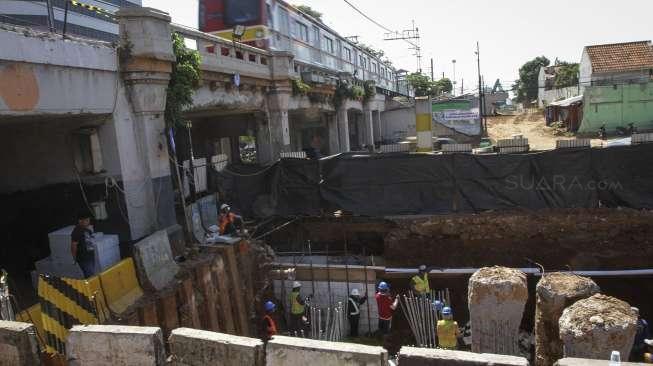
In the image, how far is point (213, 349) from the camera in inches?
158

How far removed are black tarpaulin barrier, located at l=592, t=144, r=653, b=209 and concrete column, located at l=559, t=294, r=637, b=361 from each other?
7.93 m

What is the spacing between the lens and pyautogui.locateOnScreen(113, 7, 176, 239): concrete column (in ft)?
29.2

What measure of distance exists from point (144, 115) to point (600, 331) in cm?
828

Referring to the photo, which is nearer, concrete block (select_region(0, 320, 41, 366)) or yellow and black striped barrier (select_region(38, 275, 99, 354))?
concrete block (select_region(0, 320, 41, 366))

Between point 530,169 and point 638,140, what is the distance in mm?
2829

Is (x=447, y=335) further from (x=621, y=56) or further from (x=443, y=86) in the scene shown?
(x=443, y=86)

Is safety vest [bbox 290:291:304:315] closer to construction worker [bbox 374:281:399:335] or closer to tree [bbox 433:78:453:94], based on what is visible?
construction worker [bbox 374:281:399:335]

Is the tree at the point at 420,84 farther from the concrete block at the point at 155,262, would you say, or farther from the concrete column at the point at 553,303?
the concrete column at the point at 553,303

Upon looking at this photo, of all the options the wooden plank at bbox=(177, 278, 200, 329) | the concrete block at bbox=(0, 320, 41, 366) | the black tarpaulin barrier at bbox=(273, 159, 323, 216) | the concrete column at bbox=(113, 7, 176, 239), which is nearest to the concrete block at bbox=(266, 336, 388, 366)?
the concrete block at bbox=(0, 320, 41, 366)

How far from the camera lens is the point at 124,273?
8.13 metres

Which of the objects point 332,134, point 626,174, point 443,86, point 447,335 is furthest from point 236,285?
point 443,86

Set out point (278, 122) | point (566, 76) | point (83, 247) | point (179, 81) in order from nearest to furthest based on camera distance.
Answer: point (83, 247) → point (179, 81) → point (278, 122) → point (566, 76)

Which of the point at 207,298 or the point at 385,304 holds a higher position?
the point at 207,298

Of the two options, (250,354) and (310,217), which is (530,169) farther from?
(250,354)
